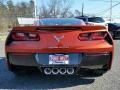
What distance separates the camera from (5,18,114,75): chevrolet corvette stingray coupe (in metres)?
5.86

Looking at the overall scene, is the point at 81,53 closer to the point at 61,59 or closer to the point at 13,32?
the point at 61,59

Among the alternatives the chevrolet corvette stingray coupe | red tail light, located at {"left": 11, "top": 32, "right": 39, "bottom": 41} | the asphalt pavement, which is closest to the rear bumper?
the chevrolet corvette stingray coupe

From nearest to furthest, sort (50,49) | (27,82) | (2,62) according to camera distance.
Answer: (50,49) → (27,82) → (2,62)

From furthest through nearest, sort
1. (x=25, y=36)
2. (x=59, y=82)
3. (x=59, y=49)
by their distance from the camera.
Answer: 1. (x=59, y=82)
2. (x=25, y=36)
3. (x=59, y=49)

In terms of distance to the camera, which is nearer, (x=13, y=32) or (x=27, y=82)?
(x=13, y=32)

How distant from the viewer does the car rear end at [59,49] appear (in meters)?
5.86

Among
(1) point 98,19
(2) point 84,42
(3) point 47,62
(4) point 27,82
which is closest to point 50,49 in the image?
(3) point 47,62

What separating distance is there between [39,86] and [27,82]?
430 millimetres

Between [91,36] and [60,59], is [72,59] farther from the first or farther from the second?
[91,36]

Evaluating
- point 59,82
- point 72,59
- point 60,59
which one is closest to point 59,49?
point 60,59

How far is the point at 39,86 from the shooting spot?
6.15 metres

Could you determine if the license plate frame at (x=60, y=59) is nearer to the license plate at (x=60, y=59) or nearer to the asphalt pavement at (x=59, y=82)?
the license plate at (x=60, y=59)

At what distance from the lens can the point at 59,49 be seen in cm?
585

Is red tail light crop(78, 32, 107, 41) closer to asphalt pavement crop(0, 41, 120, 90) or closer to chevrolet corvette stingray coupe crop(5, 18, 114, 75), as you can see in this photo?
chevrolet corvette stingray coupe crop(5, 18, 114, 75)
